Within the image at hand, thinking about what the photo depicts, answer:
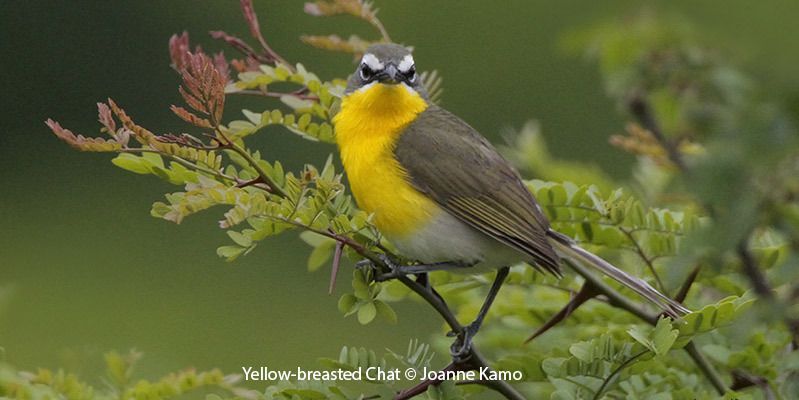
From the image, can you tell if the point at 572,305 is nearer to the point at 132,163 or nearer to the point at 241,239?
the point at 241,239

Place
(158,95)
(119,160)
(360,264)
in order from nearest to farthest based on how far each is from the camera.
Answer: (119,160) → (360,264) → (158,95)

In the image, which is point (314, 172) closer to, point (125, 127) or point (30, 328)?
point (125, 127)

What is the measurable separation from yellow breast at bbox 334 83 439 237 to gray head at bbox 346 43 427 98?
0.06 feet

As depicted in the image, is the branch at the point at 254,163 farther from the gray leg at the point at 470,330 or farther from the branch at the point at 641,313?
the branch at the point at 641,313

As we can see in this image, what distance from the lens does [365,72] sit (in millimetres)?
2801

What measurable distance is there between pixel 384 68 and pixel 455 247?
0.51 meters

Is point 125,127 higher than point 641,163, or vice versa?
point 641,163

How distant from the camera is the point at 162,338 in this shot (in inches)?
261

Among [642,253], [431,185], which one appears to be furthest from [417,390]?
[431,185]

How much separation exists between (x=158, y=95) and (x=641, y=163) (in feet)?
20.7

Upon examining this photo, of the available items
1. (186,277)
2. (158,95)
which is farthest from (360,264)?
(158,95)

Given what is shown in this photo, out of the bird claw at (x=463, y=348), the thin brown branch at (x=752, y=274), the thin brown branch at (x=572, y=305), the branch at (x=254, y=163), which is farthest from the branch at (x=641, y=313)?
the thin brown branch at (x=752, y=274)

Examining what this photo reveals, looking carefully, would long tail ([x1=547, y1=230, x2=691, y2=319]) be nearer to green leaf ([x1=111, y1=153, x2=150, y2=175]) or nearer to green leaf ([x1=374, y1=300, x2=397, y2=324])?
green leaf ([x1=374, y1=300, x2=397, y2=324])

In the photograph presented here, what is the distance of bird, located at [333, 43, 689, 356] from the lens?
2465mm
